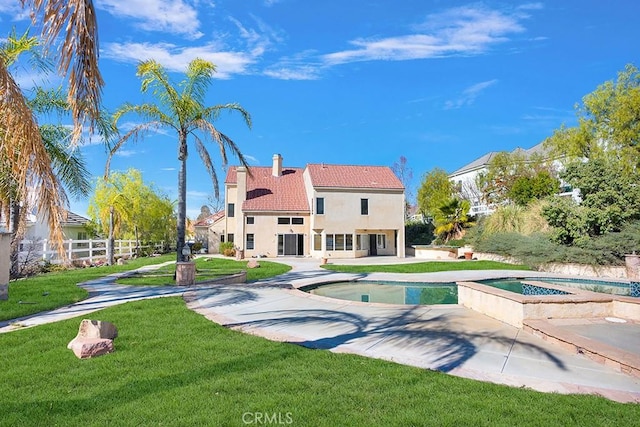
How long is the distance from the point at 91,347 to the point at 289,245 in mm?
27191

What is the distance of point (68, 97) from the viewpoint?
535cm

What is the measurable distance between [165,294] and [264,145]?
2680 centimetres

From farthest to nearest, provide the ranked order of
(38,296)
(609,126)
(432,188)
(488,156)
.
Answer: (488,156) → (432,188) → (609,126) → (38,296)

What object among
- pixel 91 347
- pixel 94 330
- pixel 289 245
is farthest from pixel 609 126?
pixel 91 347

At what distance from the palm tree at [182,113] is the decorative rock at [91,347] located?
337 inches

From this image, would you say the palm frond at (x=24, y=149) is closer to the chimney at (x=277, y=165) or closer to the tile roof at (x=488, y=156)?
the chimney at (x=277, y=165)

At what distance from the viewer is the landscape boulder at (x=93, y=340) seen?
5.23 m

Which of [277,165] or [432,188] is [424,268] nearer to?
[277,165]

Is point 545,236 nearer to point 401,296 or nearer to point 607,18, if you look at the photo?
point 607,18

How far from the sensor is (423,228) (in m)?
38.5

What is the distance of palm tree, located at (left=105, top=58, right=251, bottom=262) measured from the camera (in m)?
13.5

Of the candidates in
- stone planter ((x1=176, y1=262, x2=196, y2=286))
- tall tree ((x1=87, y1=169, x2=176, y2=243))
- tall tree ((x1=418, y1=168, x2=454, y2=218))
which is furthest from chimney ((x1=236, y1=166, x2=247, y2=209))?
tall tree ((x1=418, y1=168, x2=454, y2=218))

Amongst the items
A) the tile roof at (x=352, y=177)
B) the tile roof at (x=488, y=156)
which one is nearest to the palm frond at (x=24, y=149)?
the tile roof at (x=352, y=177)

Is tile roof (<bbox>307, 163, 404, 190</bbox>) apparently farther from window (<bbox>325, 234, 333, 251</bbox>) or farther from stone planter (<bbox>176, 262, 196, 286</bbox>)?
stone planter (<bbox>176, 262, 196, 286</bbox>)
